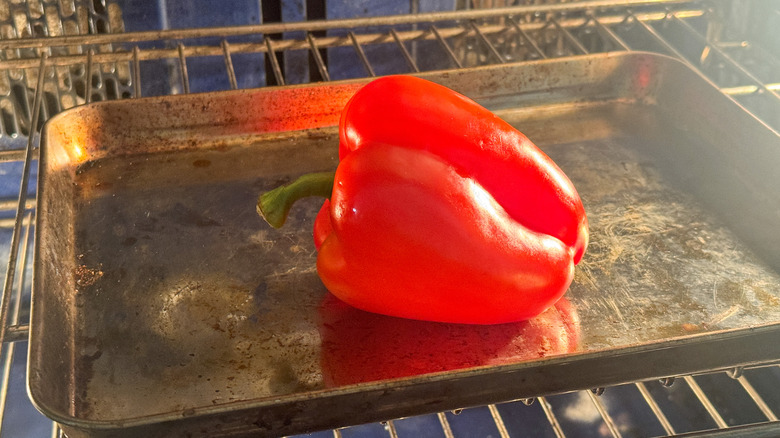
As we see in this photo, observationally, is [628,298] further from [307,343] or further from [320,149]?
[320,149]

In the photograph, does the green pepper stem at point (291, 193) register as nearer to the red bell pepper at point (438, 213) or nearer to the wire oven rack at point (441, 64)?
the red bell pepper at point (438, 213)

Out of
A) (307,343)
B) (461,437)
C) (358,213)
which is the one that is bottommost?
(461,437)

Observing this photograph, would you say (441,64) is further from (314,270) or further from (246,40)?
(314,270)

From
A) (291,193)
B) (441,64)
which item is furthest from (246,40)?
(291,193)

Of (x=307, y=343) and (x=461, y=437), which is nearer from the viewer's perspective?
(x=307, y=343)

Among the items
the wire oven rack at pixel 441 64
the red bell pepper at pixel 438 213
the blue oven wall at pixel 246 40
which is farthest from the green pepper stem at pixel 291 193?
the blue oven wall at pixel 246 40

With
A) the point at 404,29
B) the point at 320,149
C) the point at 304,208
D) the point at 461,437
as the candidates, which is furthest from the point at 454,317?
the point at 404,29
